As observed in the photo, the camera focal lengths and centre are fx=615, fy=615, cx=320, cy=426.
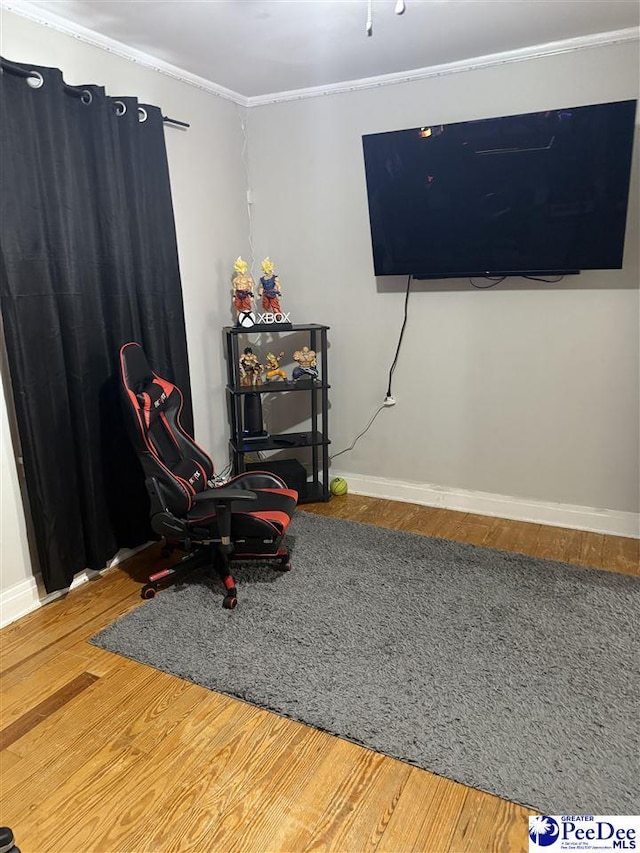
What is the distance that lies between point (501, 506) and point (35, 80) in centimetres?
326

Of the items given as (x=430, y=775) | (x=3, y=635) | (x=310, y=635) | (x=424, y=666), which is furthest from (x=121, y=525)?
(x=430, y=775)

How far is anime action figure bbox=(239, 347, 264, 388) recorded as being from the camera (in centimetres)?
400

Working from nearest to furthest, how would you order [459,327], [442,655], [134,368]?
[442,655]
[134,368]
[459,327]

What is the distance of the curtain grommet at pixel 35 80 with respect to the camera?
251cm

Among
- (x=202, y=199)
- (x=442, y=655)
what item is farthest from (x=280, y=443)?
(x=442, y=655)

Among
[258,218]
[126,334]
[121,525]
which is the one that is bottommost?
[121,525]

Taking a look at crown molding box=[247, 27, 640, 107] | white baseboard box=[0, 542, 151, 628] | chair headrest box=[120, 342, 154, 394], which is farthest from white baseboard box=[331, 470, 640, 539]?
crown molding box=[247, 27, 640, 107]

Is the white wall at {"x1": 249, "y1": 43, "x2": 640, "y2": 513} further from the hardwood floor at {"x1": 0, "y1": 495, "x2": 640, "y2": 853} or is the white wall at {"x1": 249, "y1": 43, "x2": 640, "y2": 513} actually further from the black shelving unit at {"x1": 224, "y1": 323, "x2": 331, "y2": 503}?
the hardwood floor at {"x1": 0, "y1": 495, "x2": 640, "y2": 853}

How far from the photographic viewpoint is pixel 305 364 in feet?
13.2

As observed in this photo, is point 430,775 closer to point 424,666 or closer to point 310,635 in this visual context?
point 424,666

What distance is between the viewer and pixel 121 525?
3.17 metres

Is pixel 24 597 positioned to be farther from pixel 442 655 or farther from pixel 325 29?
pixel 325 29

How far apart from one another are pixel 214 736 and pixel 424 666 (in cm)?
83

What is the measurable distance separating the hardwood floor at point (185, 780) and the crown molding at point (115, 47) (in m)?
2.67
